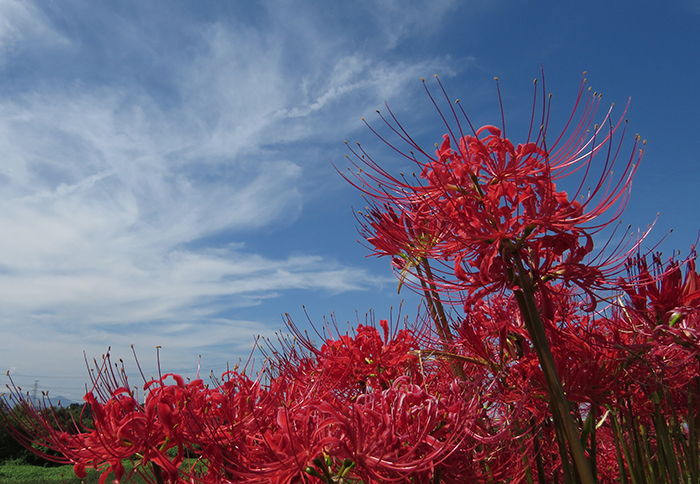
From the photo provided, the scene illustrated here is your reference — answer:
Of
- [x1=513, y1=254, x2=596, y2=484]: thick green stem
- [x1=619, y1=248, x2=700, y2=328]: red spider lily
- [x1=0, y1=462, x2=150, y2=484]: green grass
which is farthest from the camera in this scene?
[x1=0, y1=462, x2=150, y2=484]: green grass

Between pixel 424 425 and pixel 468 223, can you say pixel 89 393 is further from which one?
pixel 468 223

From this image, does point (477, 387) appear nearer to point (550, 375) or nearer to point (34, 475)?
point (550, 375)

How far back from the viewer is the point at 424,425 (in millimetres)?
2049

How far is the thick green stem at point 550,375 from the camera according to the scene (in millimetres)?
1867

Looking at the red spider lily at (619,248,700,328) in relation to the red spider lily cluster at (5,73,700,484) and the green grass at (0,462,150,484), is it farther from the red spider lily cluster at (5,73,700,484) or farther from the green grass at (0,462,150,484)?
the green grass at (0,462,150,484)

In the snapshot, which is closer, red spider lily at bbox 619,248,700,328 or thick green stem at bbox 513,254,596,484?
thick green stem at bbox 513,254,596,484

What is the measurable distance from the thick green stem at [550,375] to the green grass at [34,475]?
1093 centimetres

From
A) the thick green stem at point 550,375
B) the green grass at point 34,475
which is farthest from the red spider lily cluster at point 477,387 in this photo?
the green grass at point 34,475

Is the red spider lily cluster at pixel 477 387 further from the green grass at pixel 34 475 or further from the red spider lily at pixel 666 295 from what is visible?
the green grass at pixel 34 475

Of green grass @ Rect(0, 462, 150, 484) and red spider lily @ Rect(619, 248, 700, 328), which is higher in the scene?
red spider lily @ Rect(619, 248, 700, 328)

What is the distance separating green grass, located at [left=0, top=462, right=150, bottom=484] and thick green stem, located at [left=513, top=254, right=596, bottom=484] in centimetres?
1093

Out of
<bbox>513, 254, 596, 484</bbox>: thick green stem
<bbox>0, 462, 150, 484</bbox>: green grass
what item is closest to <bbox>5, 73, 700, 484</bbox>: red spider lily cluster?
<bbox>513, 254, 596, 484</bbox>: thick green stem

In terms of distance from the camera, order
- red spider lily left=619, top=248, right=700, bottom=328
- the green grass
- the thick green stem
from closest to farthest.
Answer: the thick green stem
red spider lily left=619, top=248, right=700, bottom=328
the green grass

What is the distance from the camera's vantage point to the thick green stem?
187cm
